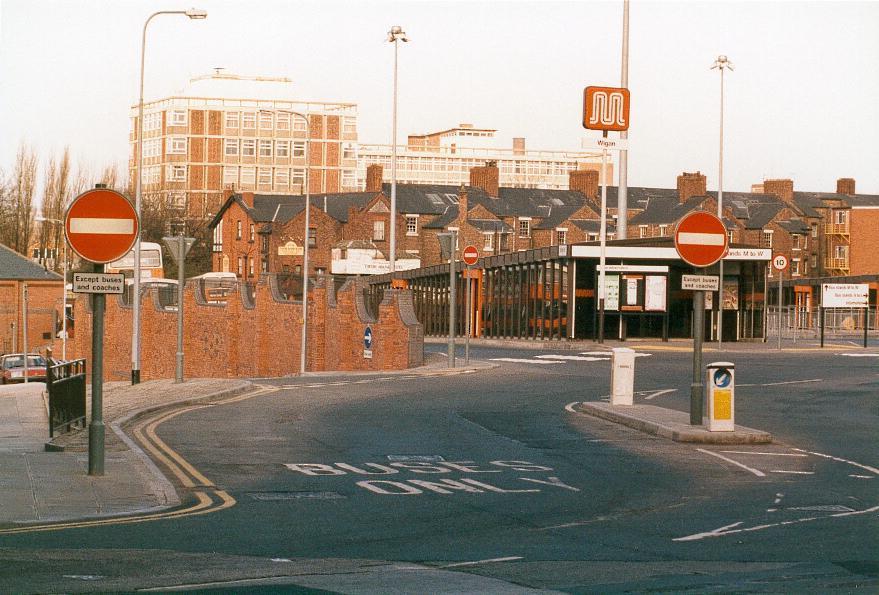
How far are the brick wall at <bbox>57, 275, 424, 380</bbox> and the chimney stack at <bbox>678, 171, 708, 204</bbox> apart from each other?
177 ft

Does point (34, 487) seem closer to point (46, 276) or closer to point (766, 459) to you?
point (766, 459)

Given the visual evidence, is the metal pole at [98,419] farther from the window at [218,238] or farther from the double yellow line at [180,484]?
the window at [218,238]

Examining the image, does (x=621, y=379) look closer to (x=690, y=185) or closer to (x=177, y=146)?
(x=690, y=185)

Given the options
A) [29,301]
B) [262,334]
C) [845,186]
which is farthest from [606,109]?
[845,186]

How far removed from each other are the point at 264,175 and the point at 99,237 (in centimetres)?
13492

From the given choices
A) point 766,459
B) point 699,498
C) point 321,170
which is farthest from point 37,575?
point 321,170

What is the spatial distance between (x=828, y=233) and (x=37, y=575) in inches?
4172

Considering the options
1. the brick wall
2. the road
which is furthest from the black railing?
the brick wall

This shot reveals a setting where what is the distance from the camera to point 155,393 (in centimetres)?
2716

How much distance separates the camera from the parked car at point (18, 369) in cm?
5435

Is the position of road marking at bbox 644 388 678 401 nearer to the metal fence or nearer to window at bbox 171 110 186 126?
the metal fence

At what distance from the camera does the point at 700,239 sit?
58.6 ft

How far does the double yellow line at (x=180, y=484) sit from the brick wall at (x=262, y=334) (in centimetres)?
1708

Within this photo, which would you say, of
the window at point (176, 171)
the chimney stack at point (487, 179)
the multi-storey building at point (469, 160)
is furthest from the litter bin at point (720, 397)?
the multi-storey building at point (469, 160)
